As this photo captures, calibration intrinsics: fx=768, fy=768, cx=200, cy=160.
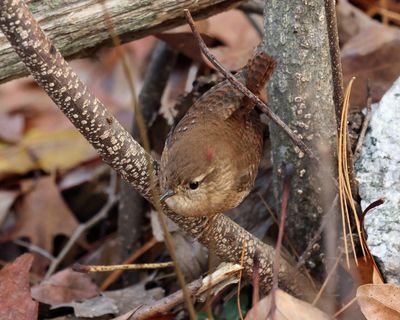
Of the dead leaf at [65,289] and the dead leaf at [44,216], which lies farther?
the dead leaf at [44,216]

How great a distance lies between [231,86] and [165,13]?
380 millimetres

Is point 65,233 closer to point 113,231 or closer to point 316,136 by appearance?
point 113,231

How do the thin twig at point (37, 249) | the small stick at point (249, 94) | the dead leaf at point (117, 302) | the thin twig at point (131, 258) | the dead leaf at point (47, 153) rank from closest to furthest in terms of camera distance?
the small stick at point (249, 94) < the dead leaf at point (117, 302) < the thin twig at point (131, 258) < the thin twig at point (37, 249) < the dead leaf at point (47, 153)

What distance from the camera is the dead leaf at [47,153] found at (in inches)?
161

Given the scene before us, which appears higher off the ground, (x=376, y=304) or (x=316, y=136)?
(x=316, y=136)

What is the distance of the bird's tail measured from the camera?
2318 mm

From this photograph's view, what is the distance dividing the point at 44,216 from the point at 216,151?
1.71m

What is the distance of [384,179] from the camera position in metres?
2.55

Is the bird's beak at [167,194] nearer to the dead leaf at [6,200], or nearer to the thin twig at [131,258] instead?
the thin twig at [131,258]

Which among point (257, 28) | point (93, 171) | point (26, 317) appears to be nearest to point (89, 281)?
point (26, 317)

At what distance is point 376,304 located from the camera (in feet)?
7.52

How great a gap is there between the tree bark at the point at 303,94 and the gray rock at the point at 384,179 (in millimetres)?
136

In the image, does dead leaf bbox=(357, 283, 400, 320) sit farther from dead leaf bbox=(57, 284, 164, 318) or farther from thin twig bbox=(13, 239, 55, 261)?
thin twig bbox=(13, 239, 55, 261)

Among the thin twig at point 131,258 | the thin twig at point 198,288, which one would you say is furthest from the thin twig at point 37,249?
the thin twig at point 198,288
